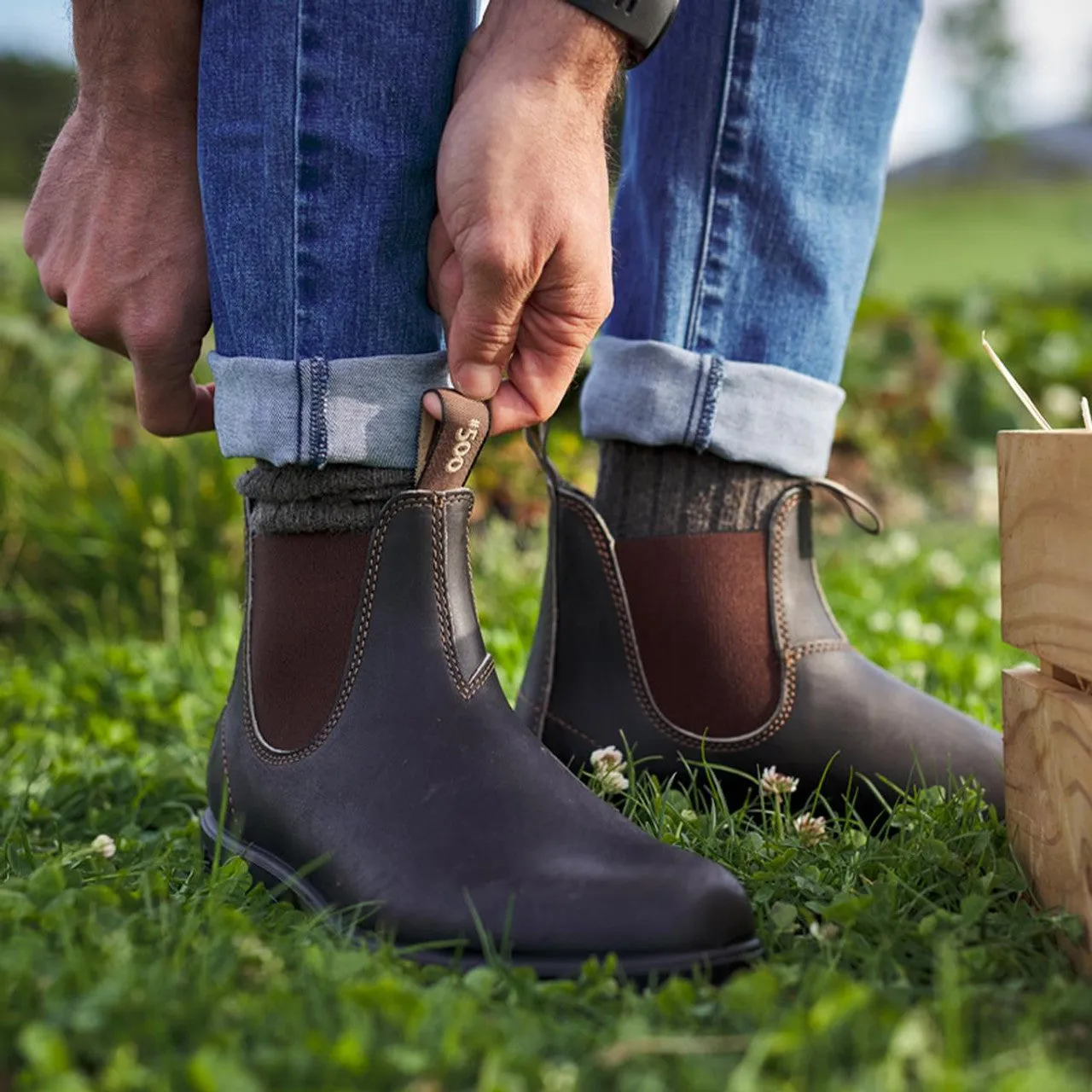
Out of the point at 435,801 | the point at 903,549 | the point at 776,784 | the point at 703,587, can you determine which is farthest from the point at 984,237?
the point at 435,801

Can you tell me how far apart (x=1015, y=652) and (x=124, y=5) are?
1.86 metres

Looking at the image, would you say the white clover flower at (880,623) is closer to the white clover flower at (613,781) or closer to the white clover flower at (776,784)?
the white clover flower at (776,784)

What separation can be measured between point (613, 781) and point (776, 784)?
0.58 ft

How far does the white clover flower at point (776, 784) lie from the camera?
4.48 feet

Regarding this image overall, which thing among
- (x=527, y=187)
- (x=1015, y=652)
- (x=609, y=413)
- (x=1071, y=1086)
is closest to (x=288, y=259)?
(x=527, y=187)

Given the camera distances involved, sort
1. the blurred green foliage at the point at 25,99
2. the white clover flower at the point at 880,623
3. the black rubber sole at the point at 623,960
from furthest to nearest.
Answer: the blurred green foliage at the point at 25,99 → the white clover flower at the point at 880,623 → the black rubber sole at the point at 623,960

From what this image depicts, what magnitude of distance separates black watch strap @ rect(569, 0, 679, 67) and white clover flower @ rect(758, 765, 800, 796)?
732 mm

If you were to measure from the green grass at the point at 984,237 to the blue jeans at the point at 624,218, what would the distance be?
6125 mm

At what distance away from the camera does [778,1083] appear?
2.47 ft

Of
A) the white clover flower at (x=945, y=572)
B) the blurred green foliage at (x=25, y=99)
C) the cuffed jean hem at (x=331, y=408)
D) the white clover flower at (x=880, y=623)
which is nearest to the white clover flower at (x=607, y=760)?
the cuffed jean hem at (x=331, y=408)

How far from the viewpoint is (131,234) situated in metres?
1.25

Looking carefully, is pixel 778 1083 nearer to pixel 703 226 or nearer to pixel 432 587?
pixel 432 587

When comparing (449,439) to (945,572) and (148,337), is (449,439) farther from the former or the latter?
(945,572)

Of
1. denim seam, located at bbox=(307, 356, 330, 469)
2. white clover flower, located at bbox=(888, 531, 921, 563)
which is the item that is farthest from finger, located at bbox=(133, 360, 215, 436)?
white clover flower, located at bbox=(888, 531, 921, 563)
